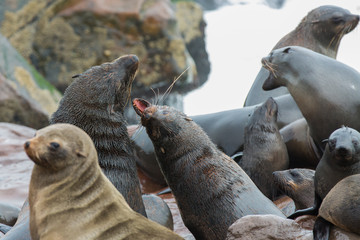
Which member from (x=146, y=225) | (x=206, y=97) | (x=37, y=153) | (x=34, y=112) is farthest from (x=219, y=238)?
(x=206, y=97)

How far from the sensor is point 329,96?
6.72 metres

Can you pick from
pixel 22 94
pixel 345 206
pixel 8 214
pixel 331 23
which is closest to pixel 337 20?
pixel 331 23

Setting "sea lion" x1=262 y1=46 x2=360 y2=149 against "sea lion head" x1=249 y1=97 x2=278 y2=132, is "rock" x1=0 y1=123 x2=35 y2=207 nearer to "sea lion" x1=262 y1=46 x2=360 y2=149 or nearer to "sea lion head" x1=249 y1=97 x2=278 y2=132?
"sea lion head" x1=249 y1=97 x2=278 y2=132

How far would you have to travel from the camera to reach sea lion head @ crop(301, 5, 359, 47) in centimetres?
895

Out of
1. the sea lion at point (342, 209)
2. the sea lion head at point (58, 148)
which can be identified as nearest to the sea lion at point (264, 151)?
the sea lion at point (342, 209)

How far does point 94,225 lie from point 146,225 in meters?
0.28

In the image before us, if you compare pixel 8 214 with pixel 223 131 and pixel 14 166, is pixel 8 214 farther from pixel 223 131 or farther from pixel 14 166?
pixel 223 131

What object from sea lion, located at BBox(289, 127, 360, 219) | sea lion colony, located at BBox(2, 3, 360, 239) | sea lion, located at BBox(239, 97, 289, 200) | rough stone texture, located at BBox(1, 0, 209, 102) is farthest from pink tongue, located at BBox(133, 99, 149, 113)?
rough stone texture, located at BBox(1, 0, 209, 102)

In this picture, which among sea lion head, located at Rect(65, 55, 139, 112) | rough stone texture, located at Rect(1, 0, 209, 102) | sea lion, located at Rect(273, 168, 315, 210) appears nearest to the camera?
sea lion head, located at Rect(65, 55, 139, 112)

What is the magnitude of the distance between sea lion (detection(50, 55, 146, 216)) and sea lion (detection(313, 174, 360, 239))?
1623 millimetres

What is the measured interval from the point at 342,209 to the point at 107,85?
2366 mm

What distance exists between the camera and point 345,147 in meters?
4.91

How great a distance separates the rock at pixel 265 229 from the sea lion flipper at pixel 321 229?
2.2 inches

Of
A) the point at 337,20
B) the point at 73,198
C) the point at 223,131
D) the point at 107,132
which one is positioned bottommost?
the point at 223,131
